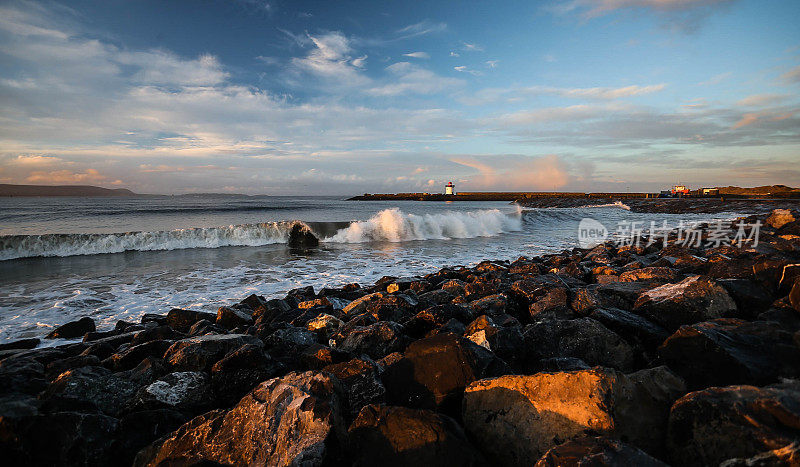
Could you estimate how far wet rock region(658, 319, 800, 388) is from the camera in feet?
6.64

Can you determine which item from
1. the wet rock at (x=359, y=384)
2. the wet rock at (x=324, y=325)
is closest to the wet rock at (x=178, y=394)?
the wet rock at (x=359, y=384)

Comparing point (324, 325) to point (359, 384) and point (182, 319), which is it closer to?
point (359, 384)

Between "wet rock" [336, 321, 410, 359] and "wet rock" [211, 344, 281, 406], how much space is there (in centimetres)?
75

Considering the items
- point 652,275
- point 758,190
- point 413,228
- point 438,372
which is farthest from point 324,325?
point 758,190

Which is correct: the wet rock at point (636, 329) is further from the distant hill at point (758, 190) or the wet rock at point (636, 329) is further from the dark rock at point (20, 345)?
the distant hill at point (758, 190)

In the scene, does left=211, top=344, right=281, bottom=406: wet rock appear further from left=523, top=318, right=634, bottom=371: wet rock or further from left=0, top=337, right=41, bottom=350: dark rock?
left=0, top=337, right=41, bottom=350: dark rock

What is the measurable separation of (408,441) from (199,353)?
209cm

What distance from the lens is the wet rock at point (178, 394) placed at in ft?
7.47

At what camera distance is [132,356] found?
128 inches

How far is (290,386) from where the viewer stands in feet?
6.45

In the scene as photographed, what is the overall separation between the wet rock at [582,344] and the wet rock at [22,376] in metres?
3.92

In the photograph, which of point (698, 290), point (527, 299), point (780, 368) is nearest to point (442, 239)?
point (527, 299)

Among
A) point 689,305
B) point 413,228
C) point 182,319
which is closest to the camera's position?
point 689,305

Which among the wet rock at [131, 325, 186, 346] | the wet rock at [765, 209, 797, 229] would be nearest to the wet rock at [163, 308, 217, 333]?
the wet rock at [131, 325, 186, 346]
